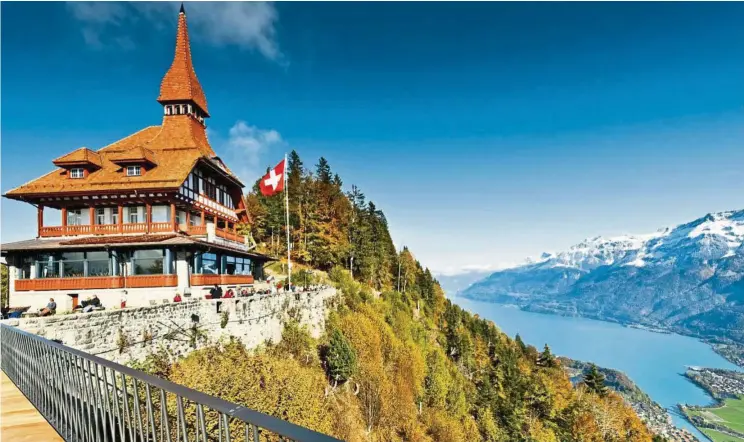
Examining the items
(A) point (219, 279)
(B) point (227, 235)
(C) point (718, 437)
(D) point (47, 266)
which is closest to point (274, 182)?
(B) point (227, 235)

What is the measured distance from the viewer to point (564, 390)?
7569 cm

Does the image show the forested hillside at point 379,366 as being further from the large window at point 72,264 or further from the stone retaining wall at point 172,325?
the large window at point 72,264

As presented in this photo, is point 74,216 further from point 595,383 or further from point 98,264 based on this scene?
point 595,383

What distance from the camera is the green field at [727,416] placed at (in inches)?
5084

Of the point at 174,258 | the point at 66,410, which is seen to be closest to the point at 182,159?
the point at 174,258

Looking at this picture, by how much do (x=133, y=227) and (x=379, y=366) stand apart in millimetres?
20335

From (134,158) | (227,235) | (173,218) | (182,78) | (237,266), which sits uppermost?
(182,78)

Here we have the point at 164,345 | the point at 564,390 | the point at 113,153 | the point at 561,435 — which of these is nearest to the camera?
the point at 164,345

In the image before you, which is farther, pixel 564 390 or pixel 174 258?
pixel 564 390

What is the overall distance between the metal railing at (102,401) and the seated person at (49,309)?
9.29 meters

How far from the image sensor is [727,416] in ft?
498

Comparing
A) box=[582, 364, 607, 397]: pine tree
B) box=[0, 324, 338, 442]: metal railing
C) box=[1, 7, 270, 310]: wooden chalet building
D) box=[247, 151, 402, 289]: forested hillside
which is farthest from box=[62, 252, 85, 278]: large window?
box=[582, 364, 607, 397]: pine tree

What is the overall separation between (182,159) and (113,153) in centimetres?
469

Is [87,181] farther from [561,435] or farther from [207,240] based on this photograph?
[561,435]
